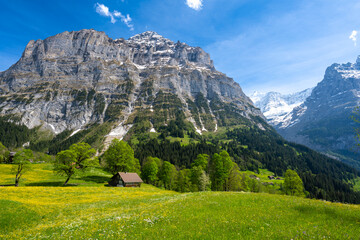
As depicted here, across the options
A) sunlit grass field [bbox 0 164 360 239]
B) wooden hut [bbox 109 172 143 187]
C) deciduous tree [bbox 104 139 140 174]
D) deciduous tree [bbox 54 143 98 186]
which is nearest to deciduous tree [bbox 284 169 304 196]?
sunlit grass field [bbox 0 164 360 239]

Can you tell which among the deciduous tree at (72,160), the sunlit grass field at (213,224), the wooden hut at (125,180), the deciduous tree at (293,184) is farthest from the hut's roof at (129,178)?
the deciduous tree at (293,184)

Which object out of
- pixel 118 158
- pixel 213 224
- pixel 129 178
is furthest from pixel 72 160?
pixel 213 224

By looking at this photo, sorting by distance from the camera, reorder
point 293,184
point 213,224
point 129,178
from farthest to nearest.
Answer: point 293,184 → point 129,178 → point 213,224

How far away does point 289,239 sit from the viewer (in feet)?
41.8

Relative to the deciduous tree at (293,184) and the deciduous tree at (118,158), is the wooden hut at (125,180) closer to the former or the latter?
the deciduous tree at (118,158)

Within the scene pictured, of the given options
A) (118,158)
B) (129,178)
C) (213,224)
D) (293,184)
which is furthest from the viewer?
→ (293,184)

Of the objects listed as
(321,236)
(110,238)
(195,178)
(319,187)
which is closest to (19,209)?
(110,238)

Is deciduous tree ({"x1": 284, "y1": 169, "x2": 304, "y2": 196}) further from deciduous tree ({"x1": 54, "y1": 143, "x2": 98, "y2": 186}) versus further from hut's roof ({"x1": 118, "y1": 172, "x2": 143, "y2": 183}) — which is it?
deciduous tree ({"x1": 54, "y1": 143, "x2": 98, "y2": 186})

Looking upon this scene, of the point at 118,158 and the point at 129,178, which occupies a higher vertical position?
the point at 118,158

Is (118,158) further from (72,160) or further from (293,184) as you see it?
(293,184)

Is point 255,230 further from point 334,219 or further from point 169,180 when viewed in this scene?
point 169,180

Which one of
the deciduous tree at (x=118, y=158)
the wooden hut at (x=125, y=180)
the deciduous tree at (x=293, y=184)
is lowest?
the deciduous tree at (x=293, y=184)

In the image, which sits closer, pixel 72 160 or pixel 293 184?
pixel 72 160

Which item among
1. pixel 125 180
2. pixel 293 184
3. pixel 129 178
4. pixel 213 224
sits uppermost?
pixel 213 224
